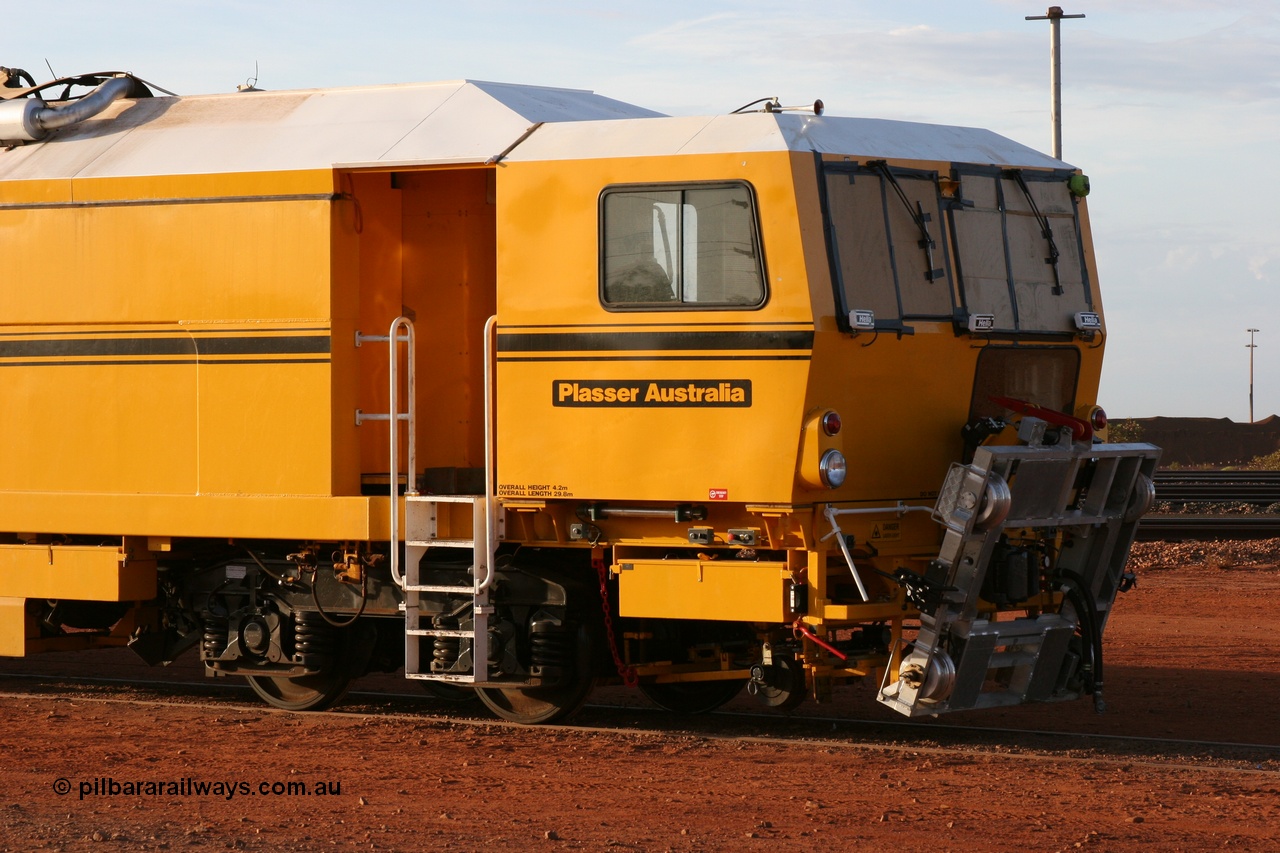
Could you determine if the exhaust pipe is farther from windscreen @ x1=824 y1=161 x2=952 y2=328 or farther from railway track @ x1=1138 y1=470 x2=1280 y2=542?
railway track @ x1=1138 y1=470 x2=1280 y2=542

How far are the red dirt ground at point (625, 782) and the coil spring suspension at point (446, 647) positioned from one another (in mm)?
448

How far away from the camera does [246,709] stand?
38.8 ft

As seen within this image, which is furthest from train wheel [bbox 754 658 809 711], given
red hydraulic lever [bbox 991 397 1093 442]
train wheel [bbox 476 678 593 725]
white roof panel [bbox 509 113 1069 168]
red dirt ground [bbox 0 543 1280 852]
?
white roof panel [bbox 509 113 1069 168]

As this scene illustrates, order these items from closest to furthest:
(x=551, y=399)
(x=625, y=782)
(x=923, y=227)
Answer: (x=625, y=782) < (x=923, y=227) < (x=551, y=399)

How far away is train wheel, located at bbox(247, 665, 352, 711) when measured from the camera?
11492mm

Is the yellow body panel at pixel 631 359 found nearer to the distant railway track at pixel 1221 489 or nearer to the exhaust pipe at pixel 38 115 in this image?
the exhaust pipe at pixel 38 115

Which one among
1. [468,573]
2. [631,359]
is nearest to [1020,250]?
[631,359]

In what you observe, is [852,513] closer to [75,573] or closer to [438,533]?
[438,533]

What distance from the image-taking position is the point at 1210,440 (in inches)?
2126

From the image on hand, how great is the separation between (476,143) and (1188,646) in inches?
318

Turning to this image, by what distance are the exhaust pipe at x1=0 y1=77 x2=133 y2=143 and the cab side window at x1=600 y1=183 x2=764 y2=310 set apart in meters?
4.52

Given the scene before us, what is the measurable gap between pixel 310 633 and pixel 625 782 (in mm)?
3024

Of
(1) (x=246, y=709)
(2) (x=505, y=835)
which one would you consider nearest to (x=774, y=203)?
(2) (x=505, y=835)

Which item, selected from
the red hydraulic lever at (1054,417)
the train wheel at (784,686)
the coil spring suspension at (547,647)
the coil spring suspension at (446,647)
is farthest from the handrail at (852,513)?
the coil spring suspension at (446,647)
